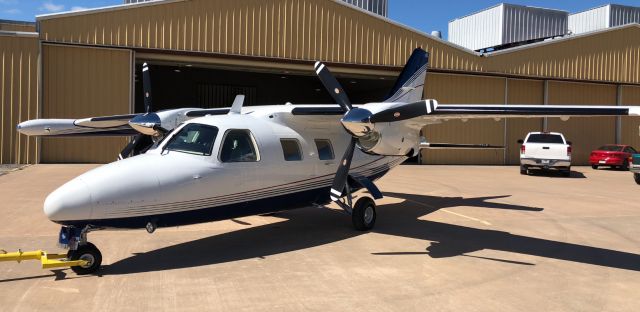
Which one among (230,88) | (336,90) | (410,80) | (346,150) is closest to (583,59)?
(410,80)

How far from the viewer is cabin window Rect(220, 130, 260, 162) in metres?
8.66

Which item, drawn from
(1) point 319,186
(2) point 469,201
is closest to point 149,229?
(1) point 319,186

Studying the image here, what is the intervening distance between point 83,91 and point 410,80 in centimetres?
1652

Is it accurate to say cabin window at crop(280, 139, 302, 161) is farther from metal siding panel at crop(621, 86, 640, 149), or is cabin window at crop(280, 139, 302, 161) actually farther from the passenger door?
metal siding panel at crop(621, 86, 640, 149)

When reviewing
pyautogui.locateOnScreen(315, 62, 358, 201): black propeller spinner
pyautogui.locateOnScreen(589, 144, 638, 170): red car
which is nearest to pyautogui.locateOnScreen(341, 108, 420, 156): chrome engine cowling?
pyautogui.locateOnScreen(315, 62, 358, 201): black propeller spinner

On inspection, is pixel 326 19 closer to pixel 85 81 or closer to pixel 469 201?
pixel 85 81

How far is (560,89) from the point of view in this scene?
32.5 meters

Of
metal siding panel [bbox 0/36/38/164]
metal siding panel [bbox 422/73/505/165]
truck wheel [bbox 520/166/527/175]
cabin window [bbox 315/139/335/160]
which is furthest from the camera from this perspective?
metal siding panel [bbox 422/73/505/165]

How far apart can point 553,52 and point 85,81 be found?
26645mm

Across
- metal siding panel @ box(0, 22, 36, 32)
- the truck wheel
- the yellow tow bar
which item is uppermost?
metal siding panel @ box(0, 22, 36, 32)

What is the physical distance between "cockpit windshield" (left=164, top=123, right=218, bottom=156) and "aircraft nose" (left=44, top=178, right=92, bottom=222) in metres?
1.81

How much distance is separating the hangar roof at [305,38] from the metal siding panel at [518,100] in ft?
2.99

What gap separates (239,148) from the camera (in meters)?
8.96

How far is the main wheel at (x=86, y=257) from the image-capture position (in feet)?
22.7
